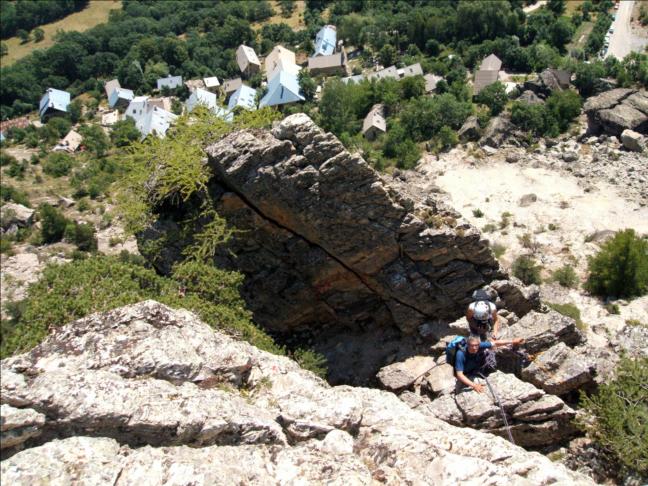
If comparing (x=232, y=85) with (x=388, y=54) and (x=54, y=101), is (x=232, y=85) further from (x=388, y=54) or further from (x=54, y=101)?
(x=54, y=101)

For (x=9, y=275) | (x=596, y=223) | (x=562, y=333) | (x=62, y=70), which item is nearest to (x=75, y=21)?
(x=62, y=70)

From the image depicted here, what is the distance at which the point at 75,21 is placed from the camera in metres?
119

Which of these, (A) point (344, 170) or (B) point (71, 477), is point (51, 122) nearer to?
(A) point (344, 170)

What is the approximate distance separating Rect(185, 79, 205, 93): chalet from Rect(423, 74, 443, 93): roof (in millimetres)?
36216

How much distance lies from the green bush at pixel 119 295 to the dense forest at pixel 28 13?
125934 mm

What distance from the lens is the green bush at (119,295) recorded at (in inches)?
560

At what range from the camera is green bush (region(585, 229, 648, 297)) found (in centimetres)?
2789

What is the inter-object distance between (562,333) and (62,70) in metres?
99.2

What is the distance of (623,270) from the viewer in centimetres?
2803

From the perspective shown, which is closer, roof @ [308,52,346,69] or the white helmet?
the white helmet

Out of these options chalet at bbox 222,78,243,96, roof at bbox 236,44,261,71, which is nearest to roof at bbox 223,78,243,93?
chalet at bbox 222,78,243,96

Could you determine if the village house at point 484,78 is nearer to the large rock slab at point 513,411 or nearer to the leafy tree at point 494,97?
the leafy tree at point 494,97

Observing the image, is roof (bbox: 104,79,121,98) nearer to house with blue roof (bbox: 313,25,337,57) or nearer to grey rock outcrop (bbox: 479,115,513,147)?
house with blue roof (bbox: 313,25,337,57)

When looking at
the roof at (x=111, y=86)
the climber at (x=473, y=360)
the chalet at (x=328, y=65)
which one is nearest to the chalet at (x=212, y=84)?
the chalet at (x=328, y=65)
